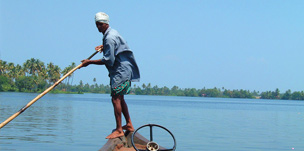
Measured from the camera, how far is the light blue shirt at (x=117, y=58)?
20.1 ft

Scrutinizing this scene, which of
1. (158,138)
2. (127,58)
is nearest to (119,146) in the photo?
(127,58)

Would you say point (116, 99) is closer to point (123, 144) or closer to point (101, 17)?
point (123, 144)

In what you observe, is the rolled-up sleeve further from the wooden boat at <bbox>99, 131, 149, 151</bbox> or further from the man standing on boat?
the wooden boat at <bbox>99, 131, 149, 151</bbox>

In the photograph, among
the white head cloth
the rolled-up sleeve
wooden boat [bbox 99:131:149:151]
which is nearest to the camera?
the rolled-up sleeve

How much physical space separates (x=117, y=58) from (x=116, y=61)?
4cm

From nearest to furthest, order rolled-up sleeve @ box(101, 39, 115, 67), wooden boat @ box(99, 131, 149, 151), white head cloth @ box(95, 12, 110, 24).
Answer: rolled-up sleeve @ box(101, 39, 115, 67), white head cloth @ box(95, 12, 110, 24), wooden boat @ box(99, 131, 149, 151)

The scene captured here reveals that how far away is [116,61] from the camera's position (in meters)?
6.28

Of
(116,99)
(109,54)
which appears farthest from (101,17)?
(116,99)

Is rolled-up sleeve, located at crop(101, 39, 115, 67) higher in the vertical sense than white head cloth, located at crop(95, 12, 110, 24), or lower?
lower

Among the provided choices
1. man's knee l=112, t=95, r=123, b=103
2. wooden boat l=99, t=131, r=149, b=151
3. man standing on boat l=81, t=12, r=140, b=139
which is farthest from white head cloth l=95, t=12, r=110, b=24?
wooden boat l=99, t=131, r=149, b=151

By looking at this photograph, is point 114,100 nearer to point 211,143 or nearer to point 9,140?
point 9,140

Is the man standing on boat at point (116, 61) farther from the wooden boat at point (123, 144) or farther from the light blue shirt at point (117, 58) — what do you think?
the wooden boat at point (123, 144)

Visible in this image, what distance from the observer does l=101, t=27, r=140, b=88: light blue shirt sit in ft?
20.1

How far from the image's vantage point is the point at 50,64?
124812 mm
